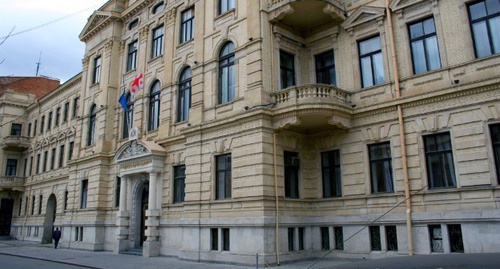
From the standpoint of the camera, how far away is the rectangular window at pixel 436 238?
15.5 m

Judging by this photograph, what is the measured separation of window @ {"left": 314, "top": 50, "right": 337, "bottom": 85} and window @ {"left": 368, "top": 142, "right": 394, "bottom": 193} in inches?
162

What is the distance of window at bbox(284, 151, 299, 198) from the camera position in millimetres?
19175

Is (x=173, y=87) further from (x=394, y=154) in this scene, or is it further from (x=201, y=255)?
(x=394, y=154)

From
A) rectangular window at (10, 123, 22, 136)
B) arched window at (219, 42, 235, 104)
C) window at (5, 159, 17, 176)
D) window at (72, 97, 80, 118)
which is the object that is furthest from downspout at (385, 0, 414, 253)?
rectangular window at (10, 123, 22, 136)

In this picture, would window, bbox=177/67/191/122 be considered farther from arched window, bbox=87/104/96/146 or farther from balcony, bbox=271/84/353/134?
arched window, bbox=87/104/96/146

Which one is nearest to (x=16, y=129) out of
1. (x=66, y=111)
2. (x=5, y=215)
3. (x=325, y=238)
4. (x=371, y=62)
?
(x=5, y=215)

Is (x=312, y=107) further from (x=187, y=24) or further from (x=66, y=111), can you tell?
(x=66, y=111)

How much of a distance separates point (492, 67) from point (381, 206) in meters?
6.68

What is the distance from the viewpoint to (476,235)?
14430mm

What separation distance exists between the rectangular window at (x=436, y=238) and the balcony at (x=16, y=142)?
46.1 meters

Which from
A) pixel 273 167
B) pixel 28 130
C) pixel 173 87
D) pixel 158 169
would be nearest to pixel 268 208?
pixel 273 167

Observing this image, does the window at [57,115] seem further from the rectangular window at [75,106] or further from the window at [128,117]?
the window at [128,117]

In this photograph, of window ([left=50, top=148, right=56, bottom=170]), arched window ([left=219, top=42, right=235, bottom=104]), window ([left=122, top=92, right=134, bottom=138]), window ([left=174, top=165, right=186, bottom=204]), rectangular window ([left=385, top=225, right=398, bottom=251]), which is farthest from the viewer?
window ([left=50, top=148, right=56, bottom=170])

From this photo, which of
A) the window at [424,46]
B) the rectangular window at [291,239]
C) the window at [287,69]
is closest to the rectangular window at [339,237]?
the rectangular window at [291,239]
